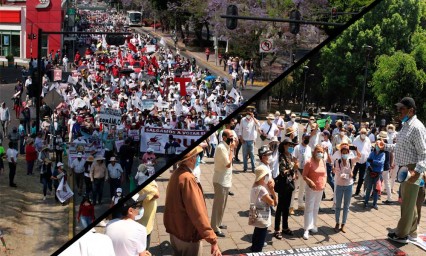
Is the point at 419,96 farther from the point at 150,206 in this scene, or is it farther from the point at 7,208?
the point at 7,208

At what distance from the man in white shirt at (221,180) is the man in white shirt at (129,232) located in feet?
1.22

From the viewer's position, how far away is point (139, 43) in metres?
1.48

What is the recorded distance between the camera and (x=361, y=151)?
210 cm

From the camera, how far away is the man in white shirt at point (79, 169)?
1.20 meters

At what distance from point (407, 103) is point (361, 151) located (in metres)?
0.56

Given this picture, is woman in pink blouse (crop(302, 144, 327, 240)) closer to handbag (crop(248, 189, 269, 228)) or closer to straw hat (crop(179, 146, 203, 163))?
handbag (crop(248, 189, 269, 228))

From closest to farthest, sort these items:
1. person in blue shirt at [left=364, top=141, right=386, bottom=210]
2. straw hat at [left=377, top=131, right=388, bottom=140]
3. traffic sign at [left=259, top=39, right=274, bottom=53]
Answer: traffic sign at [left=259, top=39, right=274, bottom=53]
straw hat at [left=377, top=131, right=388, bottom=140]
person in blue shirt at [left=364, top=141, right=386, bottom=210]

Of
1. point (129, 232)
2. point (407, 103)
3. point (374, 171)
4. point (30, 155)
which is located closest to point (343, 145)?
point (374, 171)

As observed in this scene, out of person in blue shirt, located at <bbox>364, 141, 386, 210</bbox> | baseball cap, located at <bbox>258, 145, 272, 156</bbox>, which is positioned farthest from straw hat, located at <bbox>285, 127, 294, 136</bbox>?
person in blue shirt, located at <bbox>364, 141, 386, 210</bbox>

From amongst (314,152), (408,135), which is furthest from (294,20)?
(314,152)

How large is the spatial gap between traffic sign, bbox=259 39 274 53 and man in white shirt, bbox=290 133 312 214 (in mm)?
675

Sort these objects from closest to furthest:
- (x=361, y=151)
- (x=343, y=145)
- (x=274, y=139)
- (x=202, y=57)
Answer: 1. (x=202, y=57)
2. (x=274, y=139)
3. (x=343, y=145)
4. (x=361, y=151)

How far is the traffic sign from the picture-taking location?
114 cm

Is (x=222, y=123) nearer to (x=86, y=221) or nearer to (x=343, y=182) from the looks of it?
(x=86, y=221)
